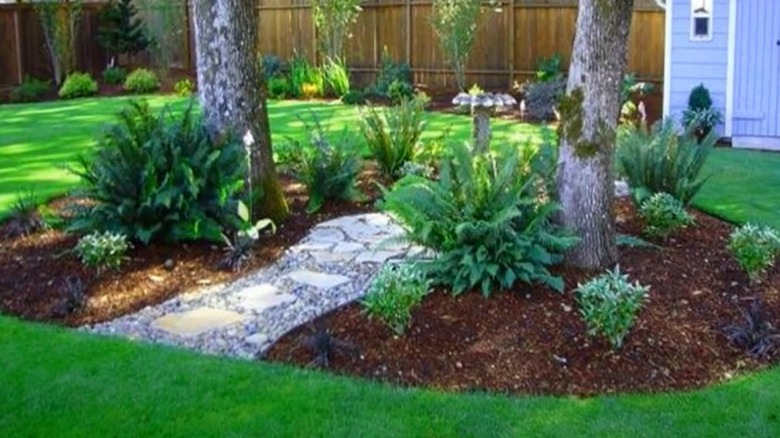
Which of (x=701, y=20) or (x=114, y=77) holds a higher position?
(x=701, y=20)

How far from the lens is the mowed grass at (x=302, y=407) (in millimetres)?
3625

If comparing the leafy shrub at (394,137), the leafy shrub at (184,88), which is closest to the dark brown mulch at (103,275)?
the leafy shrub at (394,137)

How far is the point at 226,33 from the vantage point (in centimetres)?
625

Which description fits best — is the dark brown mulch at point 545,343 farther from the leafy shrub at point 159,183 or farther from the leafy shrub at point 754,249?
the leafy shrub at point 159,183

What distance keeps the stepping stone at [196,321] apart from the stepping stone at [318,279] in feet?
2.01

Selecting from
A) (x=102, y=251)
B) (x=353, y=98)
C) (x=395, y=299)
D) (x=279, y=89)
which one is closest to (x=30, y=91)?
(x=279, y=89)

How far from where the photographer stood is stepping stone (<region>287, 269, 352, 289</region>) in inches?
216

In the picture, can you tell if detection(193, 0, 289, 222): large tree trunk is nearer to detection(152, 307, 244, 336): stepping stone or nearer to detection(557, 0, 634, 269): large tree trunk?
detection(152, 307, 244, 336): stepping stone

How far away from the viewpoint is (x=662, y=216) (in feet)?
19.4

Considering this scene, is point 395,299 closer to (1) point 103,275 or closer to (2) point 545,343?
(2) point 545,343

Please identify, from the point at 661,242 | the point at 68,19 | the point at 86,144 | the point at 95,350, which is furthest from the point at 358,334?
the point at 68,19

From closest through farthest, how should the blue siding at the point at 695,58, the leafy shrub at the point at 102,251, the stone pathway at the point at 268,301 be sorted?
the stone pathway at the point at 268,301 → the leafy shrub at the point at 102,251 → the blue siding at the point at 695,58

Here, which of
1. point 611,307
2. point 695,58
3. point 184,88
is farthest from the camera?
point 184,88

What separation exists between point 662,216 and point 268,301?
99.4 inches
